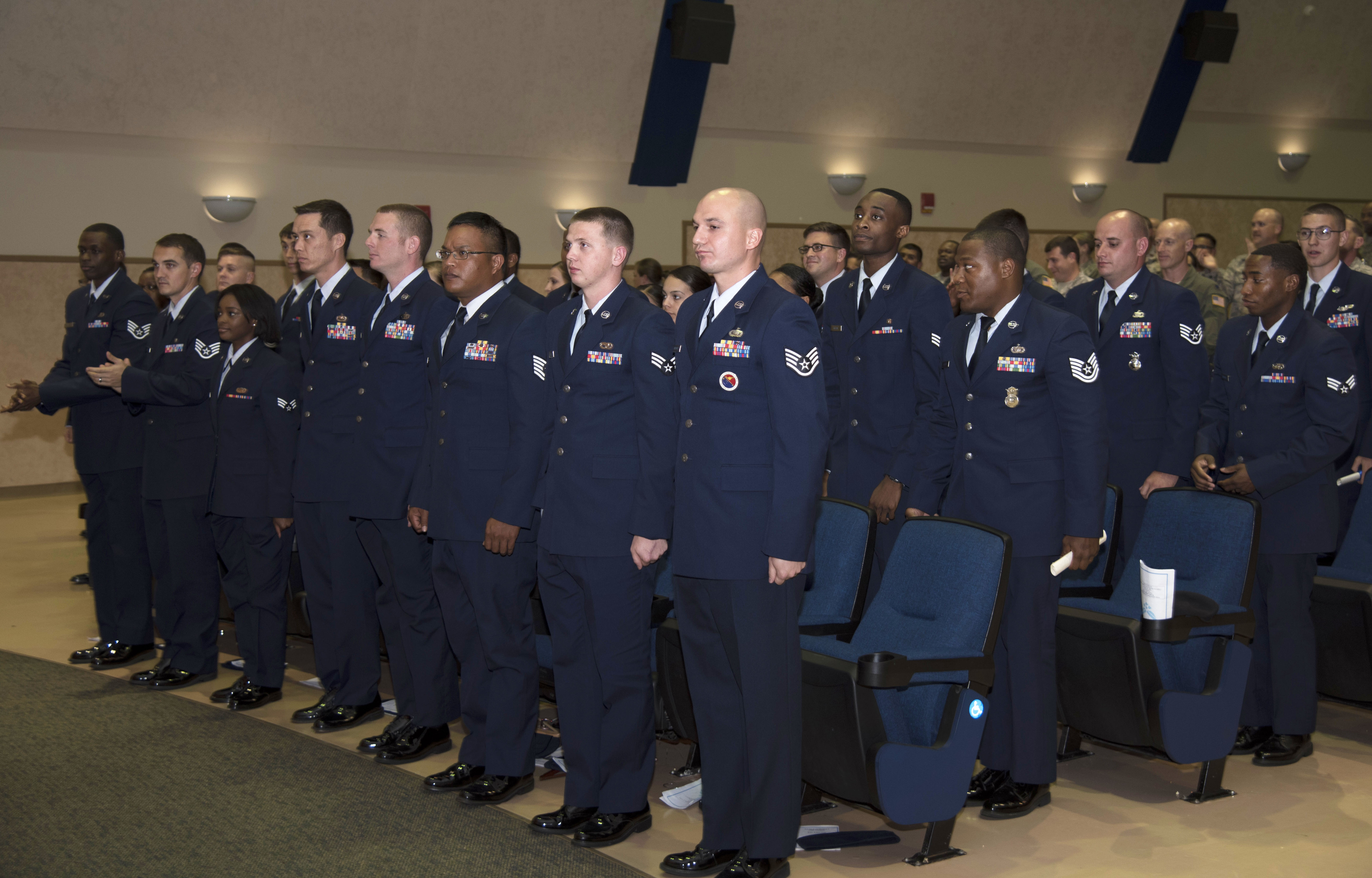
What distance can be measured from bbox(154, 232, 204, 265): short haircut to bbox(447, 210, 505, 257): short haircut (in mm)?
1751

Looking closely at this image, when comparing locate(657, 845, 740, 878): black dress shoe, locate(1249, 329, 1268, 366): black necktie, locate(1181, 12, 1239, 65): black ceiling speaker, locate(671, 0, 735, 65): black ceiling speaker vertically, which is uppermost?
locate(1181, 12, 1239, 65): black ceiling speaker

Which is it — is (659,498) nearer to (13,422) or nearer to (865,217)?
(865,217)

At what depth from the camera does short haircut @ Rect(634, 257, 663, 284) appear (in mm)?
6676

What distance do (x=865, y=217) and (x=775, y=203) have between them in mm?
7567

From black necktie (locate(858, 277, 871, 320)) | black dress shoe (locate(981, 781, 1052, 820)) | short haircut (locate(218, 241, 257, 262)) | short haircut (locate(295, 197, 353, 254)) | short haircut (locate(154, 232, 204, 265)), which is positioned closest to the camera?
black dress shoe (locate(981, 781, 1052, 820))

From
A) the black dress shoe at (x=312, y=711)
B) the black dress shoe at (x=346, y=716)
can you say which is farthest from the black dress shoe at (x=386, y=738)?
the black dress shoe at (x=312, y=711)

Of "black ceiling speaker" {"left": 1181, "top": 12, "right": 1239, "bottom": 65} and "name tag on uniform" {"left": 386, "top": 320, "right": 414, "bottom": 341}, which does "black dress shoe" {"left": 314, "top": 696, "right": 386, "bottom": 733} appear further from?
"black ceiling speaker" {"left": 1181, "top": 12, "right": 1239, "bottom": 65}

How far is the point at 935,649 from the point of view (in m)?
3.07

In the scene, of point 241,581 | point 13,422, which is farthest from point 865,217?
point 13,422

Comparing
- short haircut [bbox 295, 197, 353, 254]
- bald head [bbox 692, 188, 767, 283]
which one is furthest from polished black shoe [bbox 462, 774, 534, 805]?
short haircut [bbox 295, 197, 353, 254]

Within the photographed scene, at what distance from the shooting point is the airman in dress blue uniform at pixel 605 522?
3.10 metres

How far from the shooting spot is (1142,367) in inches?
165

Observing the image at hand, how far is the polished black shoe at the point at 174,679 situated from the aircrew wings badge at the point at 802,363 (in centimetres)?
332

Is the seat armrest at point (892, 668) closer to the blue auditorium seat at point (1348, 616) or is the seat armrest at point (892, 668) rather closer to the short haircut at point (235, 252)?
the blue auditorium seat at point (1348, 616)
